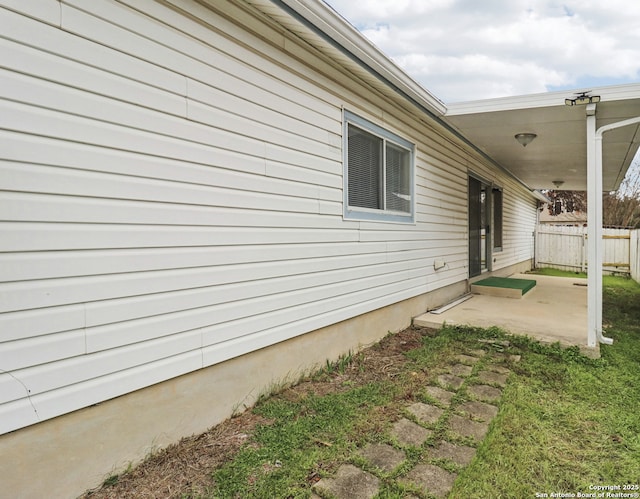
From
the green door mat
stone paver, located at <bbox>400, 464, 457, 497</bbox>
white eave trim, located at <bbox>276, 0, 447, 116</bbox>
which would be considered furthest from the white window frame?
the green door mat

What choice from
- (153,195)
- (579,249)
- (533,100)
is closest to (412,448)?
(153,195)

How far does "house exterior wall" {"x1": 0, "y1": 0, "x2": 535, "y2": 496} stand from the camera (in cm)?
163

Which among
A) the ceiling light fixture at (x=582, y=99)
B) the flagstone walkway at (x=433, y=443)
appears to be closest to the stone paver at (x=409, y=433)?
the flagstone walkway at (x=433, y=443)

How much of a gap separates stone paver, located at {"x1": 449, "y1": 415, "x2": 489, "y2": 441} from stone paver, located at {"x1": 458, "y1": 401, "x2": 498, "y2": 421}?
0.10 meters

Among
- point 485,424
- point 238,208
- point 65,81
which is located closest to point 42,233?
point 65,81

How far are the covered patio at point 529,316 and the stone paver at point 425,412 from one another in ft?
7.33

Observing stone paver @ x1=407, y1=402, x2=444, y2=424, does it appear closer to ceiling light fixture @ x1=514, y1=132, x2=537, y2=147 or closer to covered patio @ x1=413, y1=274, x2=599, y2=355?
covered patio @ x1=413, y1=274, x2=599, y2=355

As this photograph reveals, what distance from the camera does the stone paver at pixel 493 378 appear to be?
3273 millimetres

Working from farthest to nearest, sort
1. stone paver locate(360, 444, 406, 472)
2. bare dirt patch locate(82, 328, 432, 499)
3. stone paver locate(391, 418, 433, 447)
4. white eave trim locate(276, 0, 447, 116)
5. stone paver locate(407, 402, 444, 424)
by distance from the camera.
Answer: white eave trim locate(276, 0, 447, 116) < stone paver locate(407, 402, 444, 424) < stone paver locate(391, 418, 433, 447) < stone paver locate(360, 444, 406, 472) < bare dirt patch locate(82, 328, 432, 499)

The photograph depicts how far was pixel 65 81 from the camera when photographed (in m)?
1.74

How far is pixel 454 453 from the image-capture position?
2215 mm

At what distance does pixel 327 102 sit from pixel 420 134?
7.49 ft

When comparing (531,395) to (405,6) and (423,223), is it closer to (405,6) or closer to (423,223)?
(423,223)

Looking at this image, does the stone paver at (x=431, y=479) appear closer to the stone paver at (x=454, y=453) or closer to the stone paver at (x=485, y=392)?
the stone paver at (x=454, y=453)
